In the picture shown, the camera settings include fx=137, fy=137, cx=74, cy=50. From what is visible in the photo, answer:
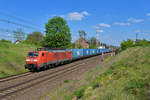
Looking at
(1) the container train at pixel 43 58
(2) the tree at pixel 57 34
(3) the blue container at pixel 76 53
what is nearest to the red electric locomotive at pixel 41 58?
(1) the container train at pixel 43 58

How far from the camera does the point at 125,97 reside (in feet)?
17.6

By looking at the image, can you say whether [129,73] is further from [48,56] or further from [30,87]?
[48,56]

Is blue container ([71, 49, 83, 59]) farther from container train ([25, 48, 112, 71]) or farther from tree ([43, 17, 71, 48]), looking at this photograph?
tree ([43, 17, 71, 48])

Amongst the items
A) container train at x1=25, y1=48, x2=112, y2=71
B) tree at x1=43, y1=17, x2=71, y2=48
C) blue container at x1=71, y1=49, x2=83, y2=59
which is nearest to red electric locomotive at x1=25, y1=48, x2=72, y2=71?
container train at x1=25, y1=48, x2=112, y2=71

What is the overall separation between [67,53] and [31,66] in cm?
1175

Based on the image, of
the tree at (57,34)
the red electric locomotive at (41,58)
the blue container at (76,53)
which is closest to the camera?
the red electric locomotive at (41,58)

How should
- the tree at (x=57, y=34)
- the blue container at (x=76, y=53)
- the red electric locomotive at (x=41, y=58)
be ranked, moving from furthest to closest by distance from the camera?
the tree at (x=57, y=34) < the blue container at (x=76, y=53) < the red electric locomotive at (x=41, y=58)

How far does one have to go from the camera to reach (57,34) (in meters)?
45.9

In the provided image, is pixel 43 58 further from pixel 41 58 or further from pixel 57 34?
pixel 57 34

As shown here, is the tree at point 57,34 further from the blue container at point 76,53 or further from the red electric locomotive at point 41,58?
the red electric locomotive at point 41,58

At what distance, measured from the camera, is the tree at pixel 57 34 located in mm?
46312

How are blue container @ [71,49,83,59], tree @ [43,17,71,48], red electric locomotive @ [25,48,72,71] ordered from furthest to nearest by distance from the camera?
1. tree @ [43,17,71,48]
2. blue container @ [71,49,83,59]
3. red electric locomotive @ [25,48,72,71]

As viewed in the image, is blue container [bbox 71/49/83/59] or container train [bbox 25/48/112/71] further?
blue container [bbox 71/49/83/59]

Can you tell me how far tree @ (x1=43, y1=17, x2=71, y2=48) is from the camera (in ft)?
152
